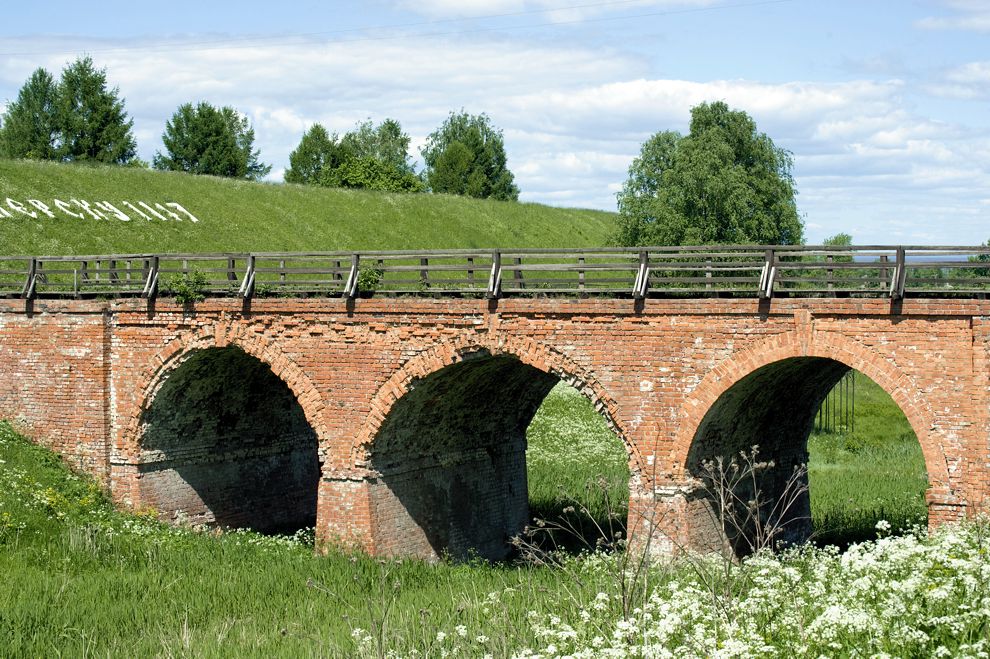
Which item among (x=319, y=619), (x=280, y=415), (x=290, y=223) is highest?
(x=290, y=223)

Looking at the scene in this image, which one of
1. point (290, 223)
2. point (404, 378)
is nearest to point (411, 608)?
point (404, 378)

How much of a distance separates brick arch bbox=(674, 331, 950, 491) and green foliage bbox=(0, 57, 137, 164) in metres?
48.2

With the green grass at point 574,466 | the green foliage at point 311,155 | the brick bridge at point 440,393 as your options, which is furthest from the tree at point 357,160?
the brick bridge at point 440,393

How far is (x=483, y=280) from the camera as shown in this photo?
66.1 ft

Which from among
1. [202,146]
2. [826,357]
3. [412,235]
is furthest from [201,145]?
[826,357]

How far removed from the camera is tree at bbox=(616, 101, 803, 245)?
48812 millimetres

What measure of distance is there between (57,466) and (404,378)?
916cm

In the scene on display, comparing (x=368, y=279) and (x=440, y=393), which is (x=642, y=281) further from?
(x=368, y=279)

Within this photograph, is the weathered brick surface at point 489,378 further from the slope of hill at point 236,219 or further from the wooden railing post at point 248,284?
the slope of hill at point 236,219

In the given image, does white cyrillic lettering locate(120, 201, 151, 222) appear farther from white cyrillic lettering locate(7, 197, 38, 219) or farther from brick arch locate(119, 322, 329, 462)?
brick arch locate(119, 322, 329, 462)

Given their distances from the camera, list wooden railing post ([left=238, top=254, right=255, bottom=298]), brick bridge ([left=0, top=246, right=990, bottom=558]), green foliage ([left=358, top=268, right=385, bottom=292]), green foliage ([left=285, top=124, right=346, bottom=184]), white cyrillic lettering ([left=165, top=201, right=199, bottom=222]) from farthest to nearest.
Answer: green foliage ([left=285, top=124, right=346, bottom=184]) < white cyrillic lettering ([left=165, top=201, right=199, bottom=222]) < wooden railing post ([left=238, top=254, right=255, bottom=298]) < green foliage ([left=358, top=268, right=385, bottom=292]) < brick bridge ([left=0, top=246, right=990, bottom=558])

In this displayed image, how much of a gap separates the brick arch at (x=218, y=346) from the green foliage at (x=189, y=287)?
26.3 inches

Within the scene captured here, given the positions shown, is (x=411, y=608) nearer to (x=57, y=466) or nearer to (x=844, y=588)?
(x=844, y=588)

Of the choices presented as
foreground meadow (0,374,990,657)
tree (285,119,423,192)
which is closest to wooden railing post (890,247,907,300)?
foreground meadow (0,374,990,657)
